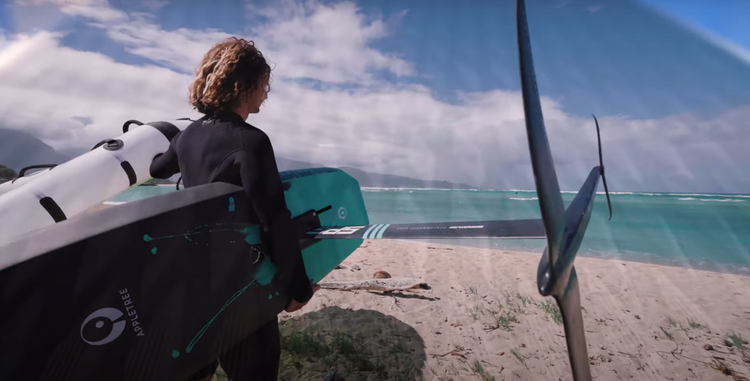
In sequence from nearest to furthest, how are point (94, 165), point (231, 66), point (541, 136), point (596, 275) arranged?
1. point (541, 136)
2. point (231, 66)
3. point (94, 165)
4. point (596, 275)

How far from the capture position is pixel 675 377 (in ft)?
8.24

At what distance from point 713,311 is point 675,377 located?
6.61ft

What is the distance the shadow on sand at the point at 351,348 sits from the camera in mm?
2607

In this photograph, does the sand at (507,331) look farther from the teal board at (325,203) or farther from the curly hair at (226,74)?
the curly hair at (226,74)

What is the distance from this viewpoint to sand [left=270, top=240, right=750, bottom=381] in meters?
2.62

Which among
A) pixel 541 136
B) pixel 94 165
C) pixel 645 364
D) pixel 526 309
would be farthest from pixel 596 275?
pixel 94 165

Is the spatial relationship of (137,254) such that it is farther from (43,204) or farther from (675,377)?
(675,377)

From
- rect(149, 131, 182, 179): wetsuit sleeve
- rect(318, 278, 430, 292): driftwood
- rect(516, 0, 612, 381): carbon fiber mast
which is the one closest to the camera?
rect(516, 0, 612, 381): carbon fiber mast

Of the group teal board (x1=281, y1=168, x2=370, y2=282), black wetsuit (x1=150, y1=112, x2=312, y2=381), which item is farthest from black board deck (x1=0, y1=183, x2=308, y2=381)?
teal board (x1=281, y1=168, x2=370, y2=282)

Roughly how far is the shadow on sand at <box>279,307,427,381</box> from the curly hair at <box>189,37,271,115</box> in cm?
203

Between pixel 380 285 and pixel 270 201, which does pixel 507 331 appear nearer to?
pixel 380 285

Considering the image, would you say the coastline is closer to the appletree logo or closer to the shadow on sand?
the shadow on sand

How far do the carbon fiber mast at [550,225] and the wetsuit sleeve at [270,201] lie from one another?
1.18m

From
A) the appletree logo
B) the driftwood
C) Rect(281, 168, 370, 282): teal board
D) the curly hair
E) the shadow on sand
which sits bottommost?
the shadow on sand
